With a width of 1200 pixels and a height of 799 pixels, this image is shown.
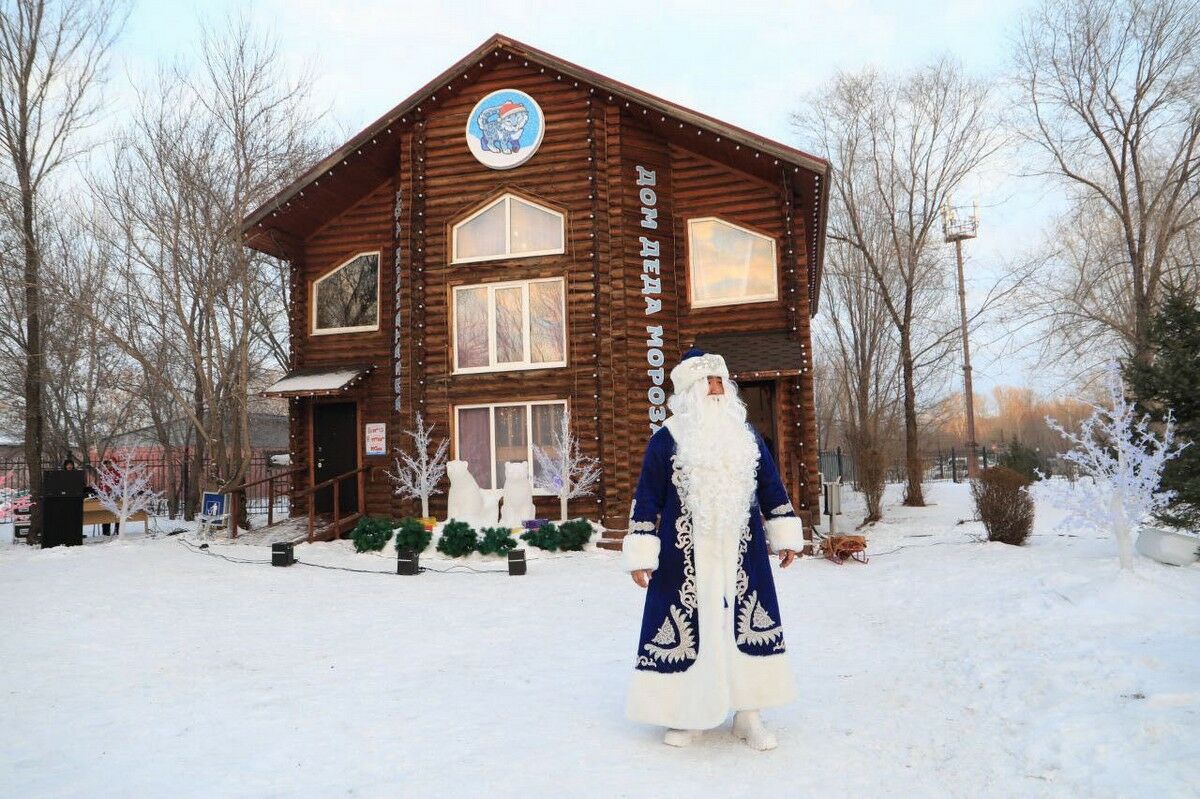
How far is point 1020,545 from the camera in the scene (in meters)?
10.8

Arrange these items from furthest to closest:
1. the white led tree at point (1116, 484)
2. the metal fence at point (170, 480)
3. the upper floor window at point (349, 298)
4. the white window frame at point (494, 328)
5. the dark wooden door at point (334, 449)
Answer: the metal fence at point (170, 480) < the upper floor window at point (349, 298) < the dark wooden door at point (334, 449) < the white window frame at point (494, 328) < the white led tree at point (1116, 484)

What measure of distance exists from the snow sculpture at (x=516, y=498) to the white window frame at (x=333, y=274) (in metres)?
4.82

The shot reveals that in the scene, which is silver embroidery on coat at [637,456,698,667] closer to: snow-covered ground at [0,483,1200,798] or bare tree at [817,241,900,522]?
snow-covered ground at [0,483,1200,798]

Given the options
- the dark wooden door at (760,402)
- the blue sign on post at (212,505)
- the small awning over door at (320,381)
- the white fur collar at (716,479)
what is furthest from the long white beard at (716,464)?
the blue sign on post at (212,505)

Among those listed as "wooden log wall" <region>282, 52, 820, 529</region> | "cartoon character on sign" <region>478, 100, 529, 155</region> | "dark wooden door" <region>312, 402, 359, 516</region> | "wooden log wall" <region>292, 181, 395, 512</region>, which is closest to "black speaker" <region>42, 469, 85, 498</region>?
"wooden log wall" <region>292, 181, 395, 512</region>

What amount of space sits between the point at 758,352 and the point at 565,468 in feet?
12.6

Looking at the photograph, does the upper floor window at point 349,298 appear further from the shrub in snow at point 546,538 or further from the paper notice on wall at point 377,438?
the shrub in snow at point 546,538

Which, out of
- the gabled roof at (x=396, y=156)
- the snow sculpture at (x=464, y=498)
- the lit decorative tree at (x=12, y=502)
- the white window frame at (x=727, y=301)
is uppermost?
Result: the gabled roof at (x=396, y=156)

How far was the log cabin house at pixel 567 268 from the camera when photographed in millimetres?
13594

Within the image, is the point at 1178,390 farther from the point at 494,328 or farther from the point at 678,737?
the point at 494,328

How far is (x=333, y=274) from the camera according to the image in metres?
16.4

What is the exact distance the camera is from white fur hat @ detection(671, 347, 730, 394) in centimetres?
447

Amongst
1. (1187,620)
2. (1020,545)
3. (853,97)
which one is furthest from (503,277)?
(853,97)

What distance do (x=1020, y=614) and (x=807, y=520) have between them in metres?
6.69
